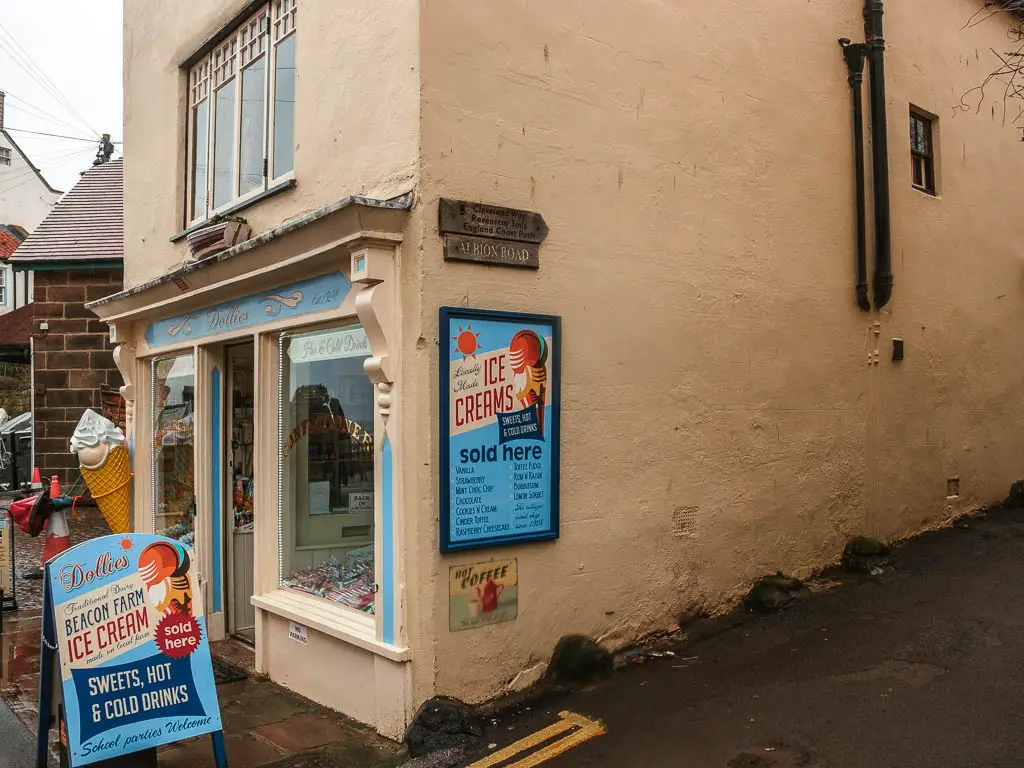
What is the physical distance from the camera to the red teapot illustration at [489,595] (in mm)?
5531

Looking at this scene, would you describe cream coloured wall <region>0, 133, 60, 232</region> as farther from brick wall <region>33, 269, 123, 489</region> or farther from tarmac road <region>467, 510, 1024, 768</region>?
tarmac road <region>467, 510, 1024, 768</region>

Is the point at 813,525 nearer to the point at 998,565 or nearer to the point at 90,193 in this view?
the point at 998,565

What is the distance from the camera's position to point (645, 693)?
579 centimetres

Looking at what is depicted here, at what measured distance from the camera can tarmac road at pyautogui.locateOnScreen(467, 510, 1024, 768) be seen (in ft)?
15.7

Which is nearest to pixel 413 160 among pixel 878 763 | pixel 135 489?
pixel 878 763

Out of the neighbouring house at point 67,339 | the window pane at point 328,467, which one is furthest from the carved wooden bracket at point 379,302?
the neighbouring house at point 67,339

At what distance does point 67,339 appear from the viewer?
15.8m

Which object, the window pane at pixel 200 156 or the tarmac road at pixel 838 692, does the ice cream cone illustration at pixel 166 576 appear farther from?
the window pane at pixel 200 156

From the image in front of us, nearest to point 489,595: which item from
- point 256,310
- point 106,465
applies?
point 256,310

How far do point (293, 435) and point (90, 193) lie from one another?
42.1ft

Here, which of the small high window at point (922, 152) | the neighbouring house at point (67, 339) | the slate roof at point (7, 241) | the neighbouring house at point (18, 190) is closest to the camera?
the small high window at point (922, 152)

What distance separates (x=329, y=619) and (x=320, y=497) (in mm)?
993

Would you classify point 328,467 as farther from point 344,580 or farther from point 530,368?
point 530,368

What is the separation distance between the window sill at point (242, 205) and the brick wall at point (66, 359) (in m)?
8.12
